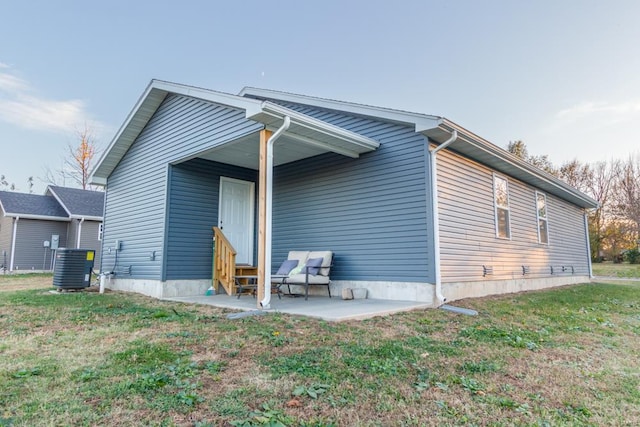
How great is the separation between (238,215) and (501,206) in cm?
587

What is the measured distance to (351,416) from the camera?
6.53ft

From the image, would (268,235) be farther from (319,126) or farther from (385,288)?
(385,288)

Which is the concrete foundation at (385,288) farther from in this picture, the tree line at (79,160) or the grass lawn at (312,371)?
the tree line at (79,160)

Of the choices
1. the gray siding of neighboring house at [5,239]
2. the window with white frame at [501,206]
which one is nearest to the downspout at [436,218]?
the window with white frame at [501,206]

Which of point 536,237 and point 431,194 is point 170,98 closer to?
point 431,194

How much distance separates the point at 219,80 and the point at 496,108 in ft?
32.9

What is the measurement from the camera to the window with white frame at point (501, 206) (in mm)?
8211

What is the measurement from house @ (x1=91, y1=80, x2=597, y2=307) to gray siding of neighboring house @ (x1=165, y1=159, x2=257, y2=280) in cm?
2

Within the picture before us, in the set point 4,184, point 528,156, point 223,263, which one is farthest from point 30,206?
point 528,156

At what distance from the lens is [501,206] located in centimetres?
841

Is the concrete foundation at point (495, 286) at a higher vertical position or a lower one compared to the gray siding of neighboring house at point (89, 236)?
lower

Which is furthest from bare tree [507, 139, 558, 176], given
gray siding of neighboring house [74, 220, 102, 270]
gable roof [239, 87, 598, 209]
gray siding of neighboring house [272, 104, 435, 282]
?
gray siding of neighboring house [74, 220, 102, 270]

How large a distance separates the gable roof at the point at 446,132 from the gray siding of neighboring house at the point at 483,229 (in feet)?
0.70

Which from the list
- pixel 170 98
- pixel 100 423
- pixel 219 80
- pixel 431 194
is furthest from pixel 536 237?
pixel 219 80
